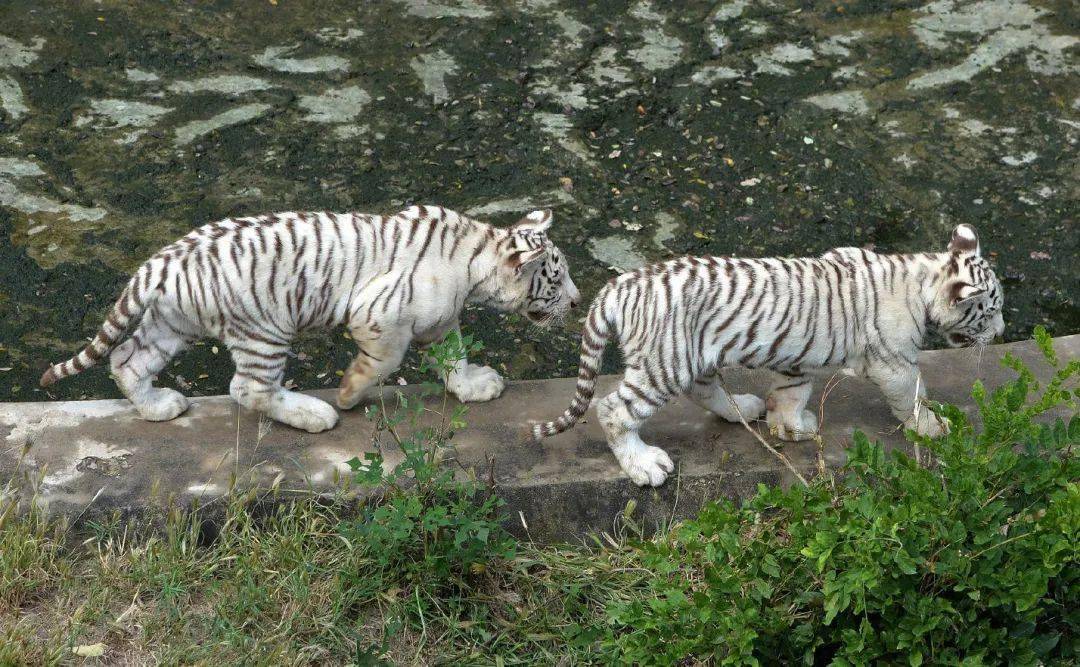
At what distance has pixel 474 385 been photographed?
162 inches

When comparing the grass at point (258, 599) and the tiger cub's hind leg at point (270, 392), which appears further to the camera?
the tiger cub's hind leg at point (270, 392)

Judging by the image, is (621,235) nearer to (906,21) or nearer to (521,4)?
(521,4)

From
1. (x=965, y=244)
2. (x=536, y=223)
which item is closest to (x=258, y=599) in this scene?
(x=536, y=223)

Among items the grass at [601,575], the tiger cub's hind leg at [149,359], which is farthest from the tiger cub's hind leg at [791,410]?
the tiger cub's hind leg at [149,359]

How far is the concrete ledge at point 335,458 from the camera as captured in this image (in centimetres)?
363

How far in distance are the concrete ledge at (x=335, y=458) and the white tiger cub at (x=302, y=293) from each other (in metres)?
0.10

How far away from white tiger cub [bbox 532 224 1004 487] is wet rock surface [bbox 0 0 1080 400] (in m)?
1.12

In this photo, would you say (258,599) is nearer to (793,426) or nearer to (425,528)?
(425,528)

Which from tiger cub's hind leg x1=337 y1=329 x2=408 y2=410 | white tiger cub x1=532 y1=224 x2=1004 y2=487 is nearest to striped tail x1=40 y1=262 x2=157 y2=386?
tiger cub's hind leg x1=337 y1=329 x2=408 y2=410

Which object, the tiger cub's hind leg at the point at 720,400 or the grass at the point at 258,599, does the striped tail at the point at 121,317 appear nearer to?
the grass at the point at 258,599

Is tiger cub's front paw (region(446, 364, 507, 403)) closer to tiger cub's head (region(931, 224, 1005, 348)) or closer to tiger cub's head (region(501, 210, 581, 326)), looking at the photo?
tiger cub's head (region(501, 210, 581, 326))

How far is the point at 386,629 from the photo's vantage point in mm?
3223

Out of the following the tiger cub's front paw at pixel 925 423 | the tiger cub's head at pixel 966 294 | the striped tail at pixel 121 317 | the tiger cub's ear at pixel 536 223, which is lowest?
the tiger cub's front paw at pixel 925 423

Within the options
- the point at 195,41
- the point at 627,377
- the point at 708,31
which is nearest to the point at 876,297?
the point at 627,377
